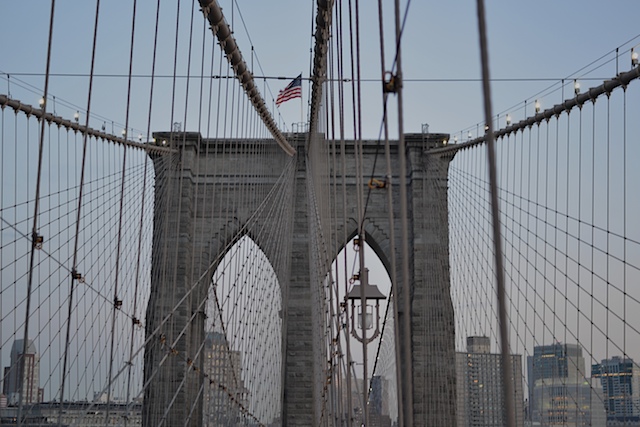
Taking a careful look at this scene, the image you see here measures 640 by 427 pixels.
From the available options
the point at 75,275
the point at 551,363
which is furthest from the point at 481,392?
the point at 75,275

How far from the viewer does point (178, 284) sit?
790 inches

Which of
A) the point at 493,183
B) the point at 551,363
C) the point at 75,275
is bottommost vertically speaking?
the point at 493,183

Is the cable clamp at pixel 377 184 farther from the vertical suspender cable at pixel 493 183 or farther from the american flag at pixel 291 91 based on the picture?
the american flag at pixel 291 91

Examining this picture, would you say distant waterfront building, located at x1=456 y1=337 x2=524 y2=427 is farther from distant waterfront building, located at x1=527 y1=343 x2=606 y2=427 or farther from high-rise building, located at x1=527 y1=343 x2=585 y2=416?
high-rise building, located at x1=527 y1=343 x2=585 y2=416

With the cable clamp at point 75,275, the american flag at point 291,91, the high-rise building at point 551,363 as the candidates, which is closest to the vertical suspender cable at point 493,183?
the cable clamp at point 75,275

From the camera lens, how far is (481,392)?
101 ft

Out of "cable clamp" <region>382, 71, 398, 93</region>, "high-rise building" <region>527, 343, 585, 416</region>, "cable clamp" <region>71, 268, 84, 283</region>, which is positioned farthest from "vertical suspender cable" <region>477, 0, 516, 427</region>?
"high-rise building" <region>527, 343, 585, 416</region>

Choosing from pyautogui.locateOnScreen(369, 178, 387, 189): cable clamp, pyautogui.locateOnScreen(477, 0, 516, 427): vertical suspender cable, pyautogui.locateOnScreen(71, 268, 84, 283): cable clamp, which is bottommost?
pyautogui.locateOnScreen(477, 0, 516, 427): vertical suspender cable

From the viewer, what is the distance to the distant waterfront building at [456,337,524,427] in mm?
25061

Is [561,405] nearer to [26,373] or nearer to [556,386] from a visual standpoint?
[556,386]

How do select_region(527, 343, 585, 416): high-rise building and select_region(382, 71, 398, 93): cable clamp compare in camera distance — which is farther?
select_region(527, 343, 585, 416): high-rise building

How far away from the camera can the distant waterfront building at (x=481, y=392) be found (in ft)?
82.2

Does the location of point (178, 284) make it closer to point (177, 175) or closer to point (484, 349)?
point (177, 175)

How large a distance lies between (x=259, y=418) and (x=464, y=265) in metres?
6.59
